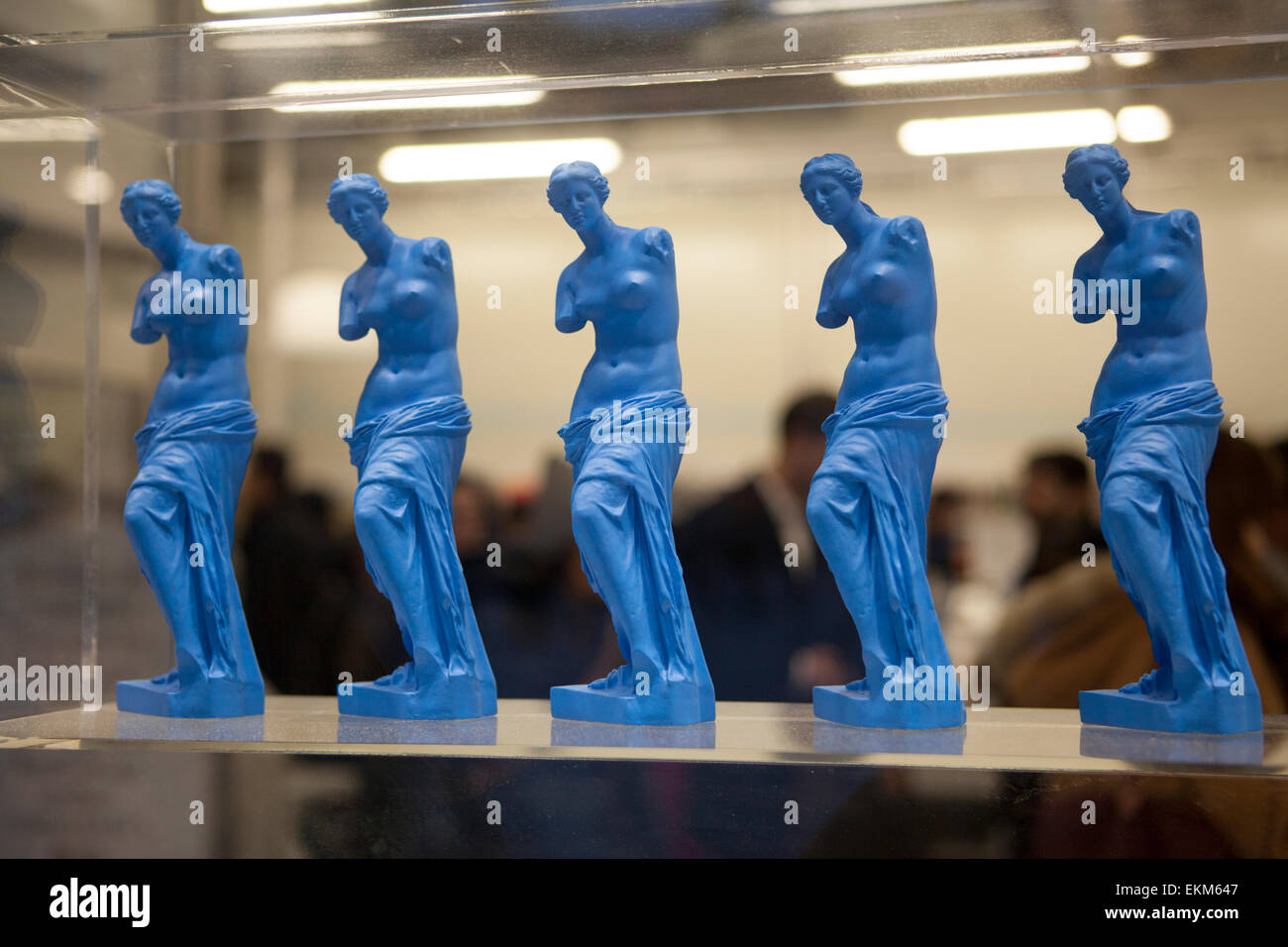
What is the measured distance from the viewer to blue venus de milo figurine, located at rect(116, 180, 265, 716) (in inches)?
166

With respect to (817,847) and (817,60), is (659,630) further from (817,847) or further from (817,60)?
(817,60)

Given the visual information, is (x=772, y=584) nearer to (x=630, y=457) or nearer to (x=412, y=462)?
(x=630, y=457)

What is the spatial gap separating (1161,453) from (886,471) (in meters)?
0.79

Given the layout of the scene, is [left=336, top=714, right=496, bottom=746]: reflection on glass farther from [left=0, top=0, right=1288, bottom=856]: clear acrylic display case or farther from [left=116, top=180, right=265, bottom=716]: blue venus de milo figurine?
[left=116, top=180, right=265, bottom=716]: blue venus de milo figurine

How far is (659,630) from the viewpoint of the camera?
399 cm

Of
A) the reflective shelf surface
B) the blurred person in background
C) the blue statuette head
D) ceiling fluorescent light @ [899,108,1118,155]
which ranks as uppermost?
ceiling fluorescent light @ [899,108,1118,155]

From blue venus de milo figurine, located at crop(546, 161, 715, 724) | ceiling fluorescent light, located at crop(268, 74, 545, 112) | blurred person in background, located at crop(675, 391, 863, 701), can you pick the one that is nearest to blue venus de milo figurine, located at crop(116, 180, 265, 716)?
ceiling fluorescent light, located at crop(268, 74, 545, 112)

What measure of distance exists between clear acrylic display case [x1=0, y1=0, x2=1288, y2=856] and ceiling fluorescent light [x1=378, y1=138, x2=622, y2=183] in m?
0.01

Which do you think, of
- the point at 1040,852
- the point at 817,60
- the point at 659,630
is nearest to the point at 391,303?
the point at 659,630

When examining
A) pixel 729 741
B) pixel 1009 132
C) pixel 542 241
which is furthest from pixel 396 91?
pixel 729 741
